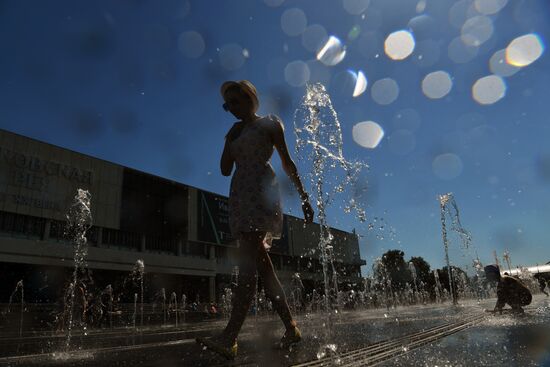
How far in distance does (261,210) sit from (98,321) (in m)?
14.4

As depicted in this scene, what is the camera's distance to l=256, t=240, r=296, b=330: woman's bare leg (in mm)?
2812

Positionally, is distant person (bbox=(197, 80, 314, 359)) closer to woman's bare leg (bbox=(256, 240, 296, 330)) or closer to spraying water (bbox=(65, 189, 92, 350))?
woman's bare leg (bbox=(256, 240, 296, 330))

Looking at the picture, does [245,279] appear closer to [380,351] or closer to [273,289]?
[273,289]

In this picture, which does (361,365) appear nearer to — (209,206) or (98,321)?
(98,321)

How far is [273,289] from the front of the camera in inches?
113

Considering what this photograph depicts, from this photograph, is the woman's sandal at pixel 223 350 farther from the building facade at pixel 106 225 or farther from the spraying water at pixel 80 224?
the spraying water at pixel 80 224

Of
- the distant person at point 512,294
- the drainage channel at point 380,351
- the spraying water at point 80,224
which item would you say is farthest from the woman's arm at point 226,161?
the spraying water at point 80,224

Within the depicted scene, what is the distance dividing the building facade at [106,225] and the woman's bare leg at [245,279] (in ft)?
92.3

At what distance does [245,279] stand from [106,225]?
3171 cm

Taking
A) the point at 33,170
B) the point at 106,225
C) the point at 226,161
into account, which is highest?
the point at 33,170

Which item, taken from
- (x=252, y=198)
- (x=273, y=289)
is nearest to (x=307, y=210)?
(x=252, y=198)

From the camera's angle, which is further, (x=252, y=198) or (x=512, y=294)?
(x=512, y=294)

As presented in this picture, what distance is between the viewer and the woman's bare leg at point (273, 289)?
281cm

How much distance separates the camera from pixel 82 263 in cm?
2991
